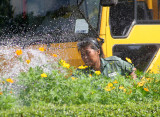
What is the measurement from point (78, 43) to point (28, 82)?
2377 millimetres

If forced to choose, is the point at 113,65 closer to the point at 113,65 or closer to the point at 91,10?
the point at 113,65

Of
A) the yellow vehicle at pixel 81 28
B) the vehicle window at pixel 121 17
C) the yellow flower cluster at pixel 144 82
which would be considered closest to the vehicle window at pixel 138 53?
the yellow vehicle at pixel 81 28

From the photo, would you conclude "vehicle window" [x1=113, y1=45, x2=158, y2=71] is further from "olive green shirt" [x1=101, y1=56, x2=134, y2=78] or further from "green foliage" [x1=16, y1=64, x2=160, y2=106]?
"green foliage" [x1=16, y1=64, x2=160, y2=106]

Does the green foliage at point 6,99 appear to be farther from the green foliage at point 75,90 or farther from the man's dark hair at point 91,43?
the man's dark hair at point 91,43

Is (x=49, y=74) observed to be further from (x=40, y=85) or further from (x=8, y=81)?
(x=8, y=81)

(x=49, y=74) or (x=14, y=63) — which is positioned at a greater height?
(x=49, y=74)

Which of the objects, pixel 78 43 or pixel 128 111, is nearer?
pixel 128 111

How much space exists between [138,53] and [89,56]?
1.13m

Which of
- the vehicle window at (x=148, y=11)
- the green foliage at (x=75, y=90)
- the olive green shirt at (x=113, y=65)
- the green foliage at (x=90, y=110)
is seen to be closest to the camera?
the green foliage at (x=90, y=110)

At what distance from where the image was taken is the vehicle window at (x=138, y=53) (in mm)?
5637

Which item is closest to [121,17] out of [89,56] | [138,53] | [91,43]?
[138,53]

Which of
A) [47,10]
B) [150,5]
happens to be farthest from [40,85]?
[150,5]

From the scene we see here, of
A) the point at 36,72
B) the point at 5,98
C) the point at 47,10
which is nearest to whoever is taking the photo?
the point at 5,98

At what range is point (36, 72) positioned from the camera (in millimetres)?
3160
